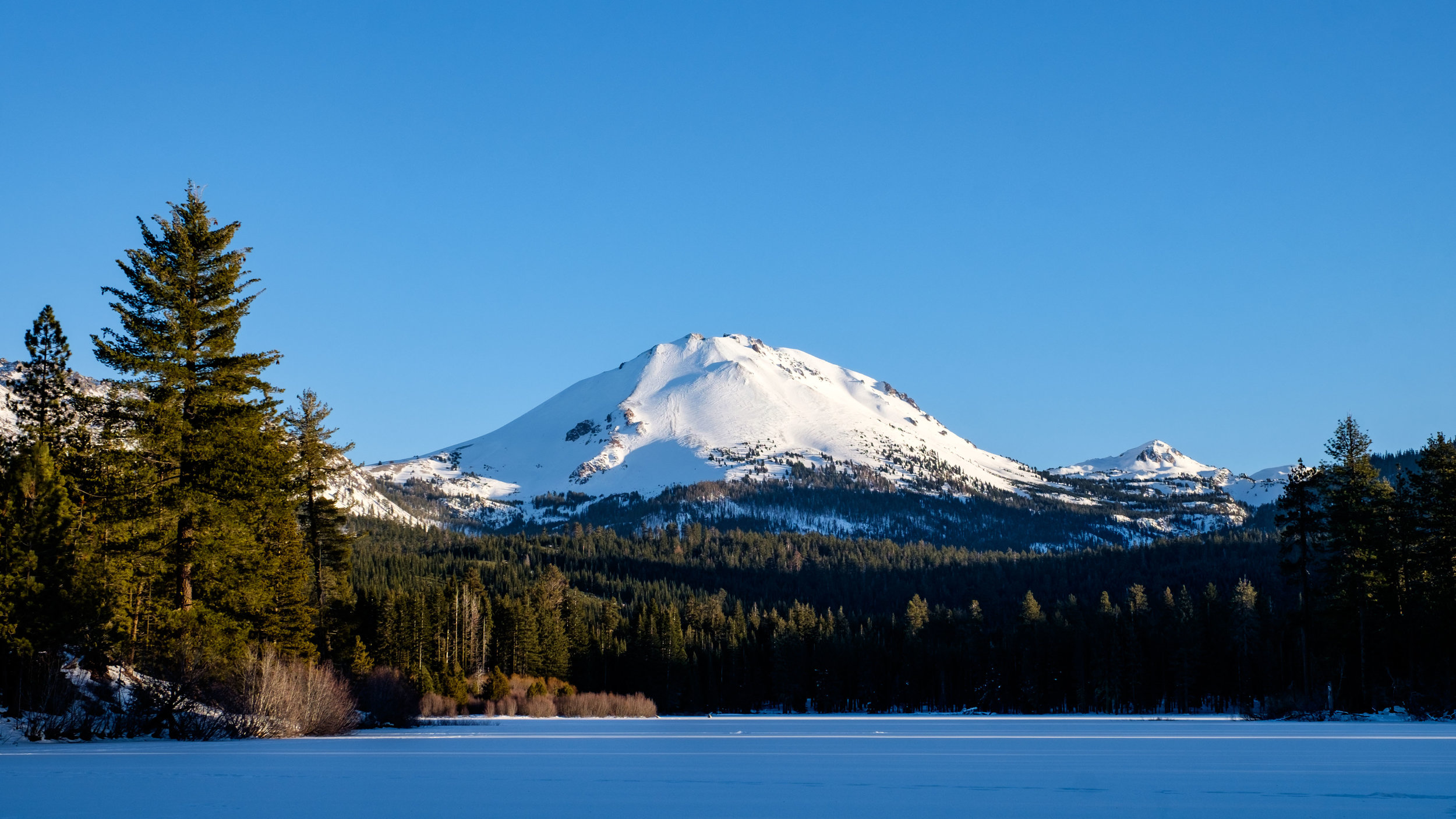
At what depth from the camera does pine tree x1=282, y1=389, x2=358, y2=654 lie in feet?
154

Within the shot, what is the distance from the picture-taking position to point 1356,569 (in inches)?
1795

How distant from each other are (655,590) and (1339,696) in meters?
126

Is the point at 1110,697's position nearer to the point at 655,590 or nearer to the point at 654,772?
the point at 655,590

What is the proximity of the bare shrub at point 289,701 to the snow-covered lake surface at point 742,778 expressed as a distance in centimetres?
118

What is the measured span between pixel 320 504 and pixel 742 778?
3535 cm

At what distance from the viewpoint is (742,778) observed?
18156mm

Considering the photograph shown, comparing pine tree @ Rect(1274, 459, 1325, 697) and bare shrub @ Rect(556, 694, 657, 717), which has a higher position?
pine tree @ Rect(1274, 459, 1325, 697)

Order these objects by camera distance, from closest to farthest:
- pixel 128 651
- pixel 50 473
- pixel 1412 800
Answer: pixel 1412 800, pixel 50 473, pixel 128 651

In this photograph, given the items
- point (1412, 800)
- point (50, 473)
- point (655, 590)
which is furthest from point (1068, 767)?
point (655, 590)

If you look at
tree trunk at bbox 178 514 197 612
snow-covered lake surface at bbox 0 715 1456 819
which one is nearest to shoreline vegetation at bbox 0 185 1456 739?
tree trunk at bbox 178 514 197 612

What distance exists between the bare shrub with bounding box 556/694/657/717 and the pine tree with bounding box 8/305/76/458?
160ft

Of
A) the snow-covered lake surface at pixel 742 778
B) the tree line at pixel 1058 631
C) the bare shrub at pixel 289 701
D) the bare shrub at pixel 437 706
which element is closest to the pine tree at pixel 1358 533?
the tree line at pixel 1058 631

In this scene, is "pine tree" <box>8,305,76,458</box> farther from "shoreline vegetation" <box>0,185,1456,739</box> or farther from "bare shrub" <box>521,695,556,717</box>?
"bare shrub" <box>521,695,556,717</box>

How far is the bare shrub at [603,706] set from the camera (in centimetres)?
8038
